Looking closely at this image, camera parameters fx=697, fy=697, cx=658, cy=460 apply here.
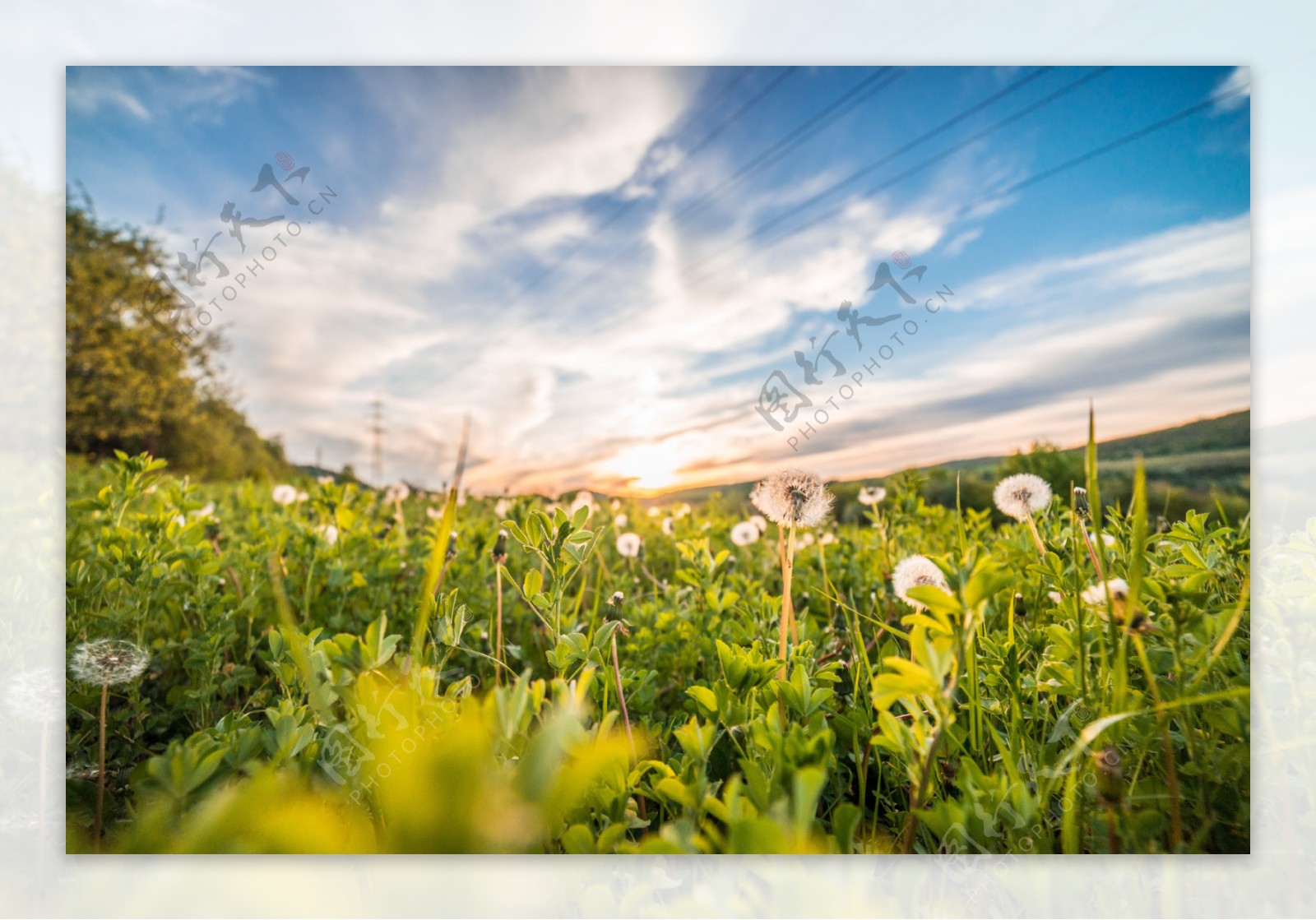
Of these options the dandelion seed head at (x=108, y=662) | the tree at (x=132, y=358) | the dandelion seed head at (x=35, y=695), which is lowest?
the dandelion seed head at (x=35, y=695)

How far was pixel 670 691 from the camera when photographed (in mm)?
1643

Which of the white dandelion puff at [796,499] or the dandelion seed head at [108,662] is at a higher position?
the white dandelion puff at [796,499]

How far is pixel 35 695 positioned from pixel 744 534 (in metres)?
1.90

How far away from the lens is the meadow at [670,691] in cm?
97

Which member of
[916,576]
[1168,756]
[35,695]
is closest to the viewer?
[1168,756]

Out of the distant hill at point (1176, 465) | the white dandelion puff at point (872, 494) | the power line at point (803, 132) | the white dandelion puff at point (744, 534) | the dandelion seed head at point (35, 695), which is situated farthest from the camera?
the white dandelion puff at point (744, 534)

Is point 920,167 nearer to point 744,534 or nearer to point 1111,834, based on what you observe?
point 744,534

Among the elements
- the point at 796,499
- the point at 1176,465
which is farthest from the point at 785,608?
the point at 1176,465

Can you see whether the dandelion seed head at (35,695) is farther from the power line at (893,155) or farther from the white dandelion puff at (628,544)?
the power line at (893,155)

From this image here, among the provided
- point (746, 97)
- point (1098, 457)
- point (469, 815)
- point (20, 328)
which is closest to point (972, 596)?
point (469, 815)

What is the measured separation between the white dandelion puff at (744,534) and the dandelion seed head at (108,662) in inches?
62.2

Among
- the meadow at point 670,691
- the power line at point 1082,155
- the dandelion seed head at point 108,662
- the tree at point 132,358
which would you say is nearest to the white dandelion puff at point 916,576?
the meadow at point 670,691

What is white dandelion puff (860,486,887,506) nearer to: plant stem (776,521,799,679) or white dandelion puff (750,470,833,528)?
white dandelion puff (750,470,833,528)

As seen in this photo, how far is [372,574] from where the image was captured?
187cm
